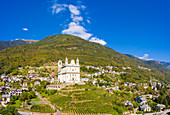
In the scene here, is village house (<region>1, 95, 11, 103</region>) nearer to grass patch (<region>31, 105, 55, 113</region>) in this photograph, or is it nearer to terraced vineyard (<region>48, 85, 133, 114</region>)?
terraced vineyard (<region>48, 85, 133, 114</region>)

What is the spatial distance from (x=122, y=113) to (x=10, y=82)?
46523 mm

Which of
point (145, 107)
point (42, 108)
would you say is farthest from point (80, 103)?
point (145, 107)

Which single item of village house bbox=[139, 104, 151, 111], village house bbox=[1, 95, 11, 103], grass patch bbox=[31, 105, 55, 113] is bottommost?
village house bbox=[139, 104, 151, 111]

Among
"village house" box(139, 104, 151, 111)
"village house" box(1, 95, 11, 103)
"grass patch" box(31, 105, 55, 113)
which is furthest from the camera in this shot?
"village house" box(139, 104, 151, 111)

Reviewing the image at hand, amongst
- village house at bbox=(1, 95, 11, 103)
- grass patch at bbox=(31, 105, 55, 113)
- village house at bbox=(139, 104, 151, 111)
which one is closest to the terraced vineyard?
grass patch at bbox=(31, 105, 55, 113)

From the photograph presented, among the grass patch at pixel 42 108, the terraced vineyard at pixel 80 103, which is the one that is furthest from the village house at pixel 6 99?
the grass patch at pixel 42 108

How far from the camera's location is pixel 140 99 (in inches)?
2404

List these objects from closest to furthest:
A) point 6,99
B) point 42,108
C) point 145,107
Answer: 1. point 42,108
2. point 6,99
3. point 145,107

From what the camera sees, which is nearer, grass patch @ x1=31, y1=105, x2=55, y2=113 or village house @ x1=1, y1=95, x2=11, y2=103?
grass patch @ x1=31, y1=105, x2=55, y2=113

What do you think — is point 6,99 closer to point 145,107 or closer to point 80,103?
point 80,103

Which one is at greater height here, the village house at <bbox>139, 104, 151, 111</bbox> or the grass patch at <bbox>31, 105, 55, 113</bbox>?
the grass patch at <bbox>31, 105, 55, 113</bbox>

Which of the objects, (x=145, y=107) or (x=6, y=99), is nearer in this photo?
(x=6, y=99)

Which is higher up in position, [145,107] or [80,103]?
[80,103]

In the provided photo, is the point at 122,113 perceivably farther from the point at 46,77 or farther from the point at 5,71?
the point at 5,71
